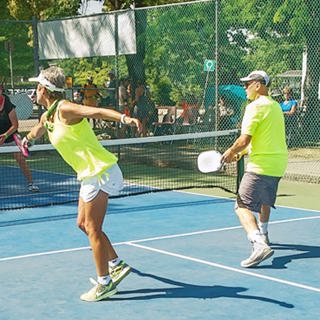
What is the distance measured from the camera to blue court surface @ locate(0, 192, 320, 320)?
222 inches

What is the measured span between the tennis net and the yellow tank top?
3637 mm

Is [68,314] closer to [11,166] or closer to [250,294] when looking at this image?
[250,294]

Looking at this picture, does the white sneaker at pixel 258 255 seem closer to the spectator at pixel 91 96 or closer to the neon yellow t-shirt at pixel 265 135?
the neon yellow t-shirt at pixel 265 135

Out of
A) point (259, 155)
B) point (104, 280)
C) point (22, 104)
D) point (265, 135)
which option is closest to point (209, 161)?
point (259, 155)

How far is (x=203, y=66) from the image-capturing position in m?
16.0

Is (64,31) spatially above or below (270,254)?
above

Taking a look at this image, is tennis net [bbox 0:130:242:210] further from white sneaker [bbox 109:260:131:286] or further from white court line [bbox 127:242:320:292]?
white sneaker [bbox 109:260:131:286]

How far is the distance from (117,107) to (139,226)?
317 inches

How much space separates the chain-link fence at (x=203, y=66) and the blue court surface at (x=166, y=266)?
253 inches

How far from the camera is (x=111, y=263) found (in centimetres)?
614

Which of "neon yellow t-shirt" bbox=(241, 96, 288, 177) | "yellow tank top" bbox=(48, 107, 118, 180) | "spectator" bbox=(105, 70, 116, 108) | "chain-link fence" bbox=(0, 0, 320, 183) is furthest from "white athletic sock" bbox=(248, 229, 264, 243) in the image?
"spectator" bbox=(105, 70, 116, 108)

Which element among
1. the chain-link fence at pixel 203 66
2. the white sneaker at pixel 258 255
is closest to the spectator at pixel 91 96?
the chain-link fence at pixel 203 66

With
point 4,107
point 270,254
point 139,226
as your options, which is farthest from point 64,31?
point 270,254

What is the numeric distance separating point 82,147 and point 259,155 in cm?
202
